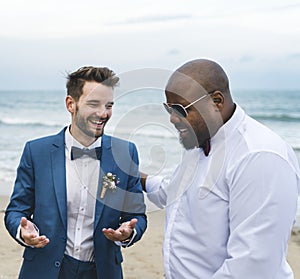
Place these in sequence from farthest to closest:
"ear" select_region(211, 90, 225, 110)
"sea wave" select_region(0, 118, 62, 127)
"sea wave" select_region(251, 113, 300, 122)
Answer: "sea wave" select_region(0, 118, 62, 127) < "sea wave" select_region(251, 113, 300, 122) < "ear" select_region(211, 90, 225, 110)

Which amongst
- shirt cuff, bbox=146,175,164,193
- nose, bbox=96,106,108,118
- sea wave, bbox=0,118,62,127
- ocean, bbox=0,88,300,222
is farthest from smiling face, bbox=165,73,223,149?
sea wave, bbox=0,118,62,127

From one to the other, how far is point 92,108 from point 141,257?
14.4 feet

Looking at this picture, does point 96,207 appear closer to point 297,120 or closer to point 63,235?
point 63,235

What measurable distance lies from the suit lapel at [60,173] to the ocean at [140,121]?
0.30m

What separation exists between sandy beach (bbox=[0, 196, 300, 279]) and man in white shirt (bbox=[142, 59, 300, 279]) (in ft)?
13.0

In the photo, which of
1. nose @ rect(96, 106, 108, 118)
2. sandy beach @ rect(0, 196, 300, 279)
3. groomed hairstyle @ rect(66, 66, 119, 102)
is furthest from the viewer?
sandy beach @ rect(0, 196, 300, 279)

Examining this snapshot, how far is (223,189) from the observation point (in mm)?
2510

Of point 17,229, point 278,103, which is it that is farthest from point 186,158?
point 278,103

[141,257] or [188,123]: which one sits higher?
[188,123]

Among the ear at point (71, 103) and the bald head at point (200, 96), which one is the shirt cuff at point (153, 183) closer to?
the ear at point (71, 103)

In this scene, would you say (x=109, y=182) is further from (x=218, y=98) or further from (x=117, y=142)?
(x=218, y=98)

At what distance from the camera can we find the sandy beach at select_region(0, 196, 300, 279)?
6722 millimetres

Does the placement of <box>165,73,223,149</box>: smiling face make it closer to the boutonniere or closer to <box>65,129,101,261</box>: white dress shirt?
the boutonniere

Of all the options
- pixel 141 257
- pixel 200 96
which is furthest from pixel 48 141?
pixel 141 257
